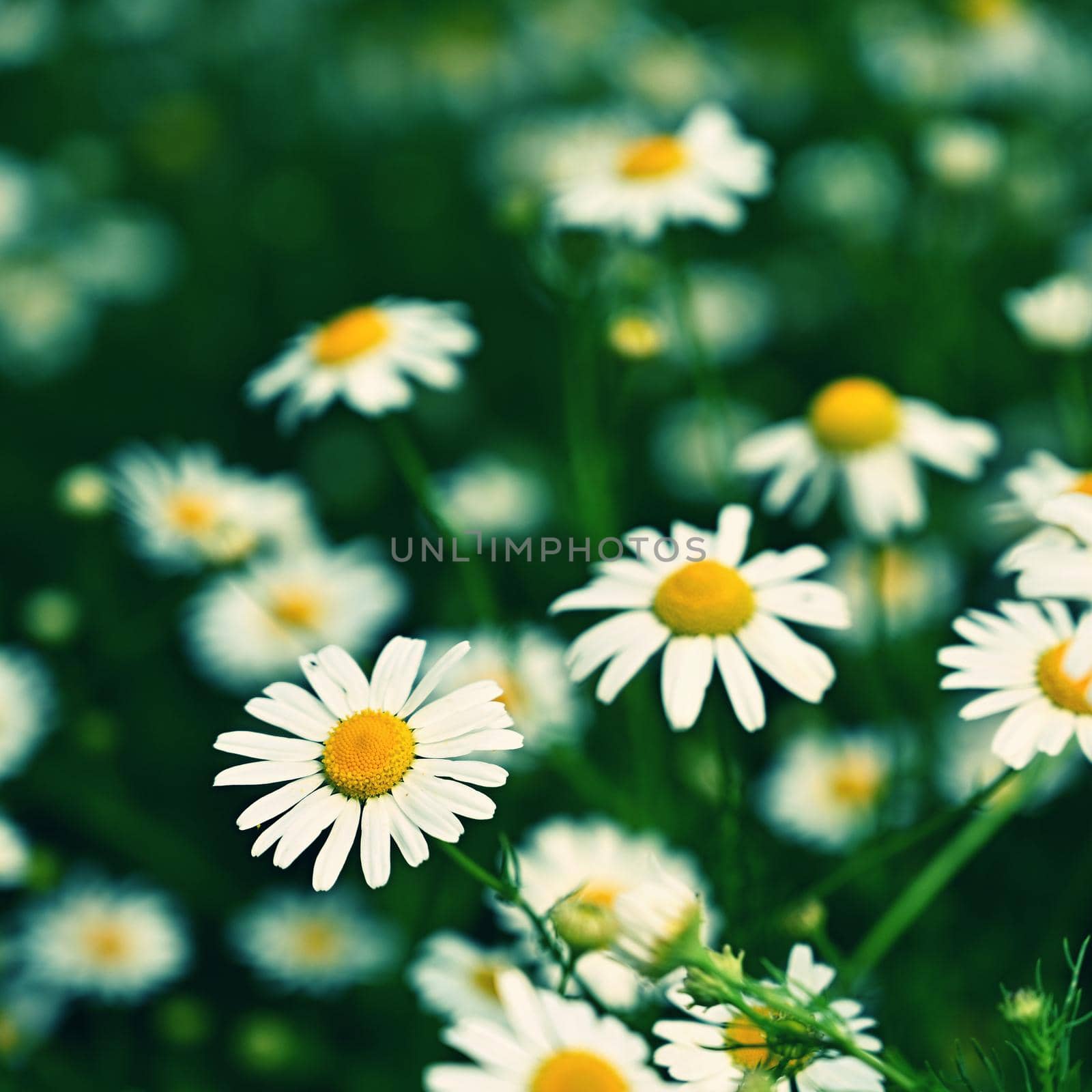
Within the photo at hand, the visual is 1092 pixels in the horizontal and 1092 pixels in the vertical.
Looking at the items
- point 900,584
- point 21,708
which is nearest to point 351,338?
point 21,708

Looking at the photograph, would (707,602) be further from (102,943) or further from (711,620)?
(102,943)

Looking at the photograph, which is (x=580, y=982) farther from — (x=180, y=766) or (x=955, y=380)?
(x=955, y=380)

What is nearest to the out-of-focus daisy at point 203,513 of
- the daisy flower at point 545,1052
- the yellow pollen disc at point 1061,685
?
the daisy flower at point 545,1052

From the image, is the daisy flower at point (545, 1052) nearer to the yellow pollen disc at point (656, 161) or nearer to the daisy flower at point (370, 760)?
the daisy flower at point (370, 760)

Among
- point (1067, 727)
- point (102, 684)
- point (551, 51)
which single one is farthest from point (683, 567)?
point (551, 51)

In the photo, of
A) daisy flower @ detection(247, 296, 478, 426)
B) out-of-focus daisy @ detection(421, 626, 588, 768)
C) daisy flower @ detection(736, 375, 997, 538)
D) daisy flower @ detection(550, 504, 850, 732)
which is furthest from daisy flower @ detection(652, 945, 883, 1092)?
daisy flower @ detection(247, 296, 478, 426)
